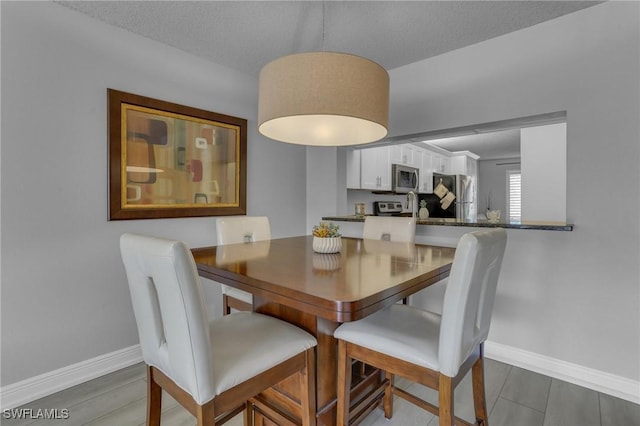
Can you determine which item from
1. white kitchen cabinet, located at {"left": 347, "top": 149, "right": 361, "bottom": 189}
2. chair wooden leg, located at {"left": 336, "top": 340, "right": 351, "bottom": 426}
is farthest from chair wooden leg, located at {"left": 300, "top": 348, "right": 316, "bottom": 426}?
white kitchen cabinet, located at {"left": 347, "top": 149, "right": 361, "bottom": 189}

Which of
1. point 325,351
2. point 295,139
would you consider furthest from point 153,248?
point 295,139

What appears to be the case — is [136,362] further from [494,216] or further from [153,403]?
[494,216]

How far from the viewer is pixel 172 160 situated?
2465 millimetres

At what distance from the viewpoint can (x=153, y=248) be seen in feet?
3.16

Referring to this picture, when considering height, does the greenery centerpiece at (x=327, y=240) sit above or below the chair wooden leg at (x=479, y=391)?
above

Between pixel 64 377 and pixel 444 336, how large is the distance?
7.39ft

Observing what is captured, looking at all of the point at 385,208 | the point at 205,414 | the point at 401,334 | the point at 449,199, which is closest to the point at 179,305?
the point at 205,414

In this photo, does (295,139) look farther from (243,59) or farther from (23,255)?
(23,255)

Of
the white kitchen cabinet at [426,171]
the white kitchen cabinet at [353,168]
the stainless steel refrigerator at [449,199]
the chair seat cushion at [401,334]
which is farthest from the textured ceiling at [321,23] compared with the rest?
the stainless steel refrigerator at [449,199]

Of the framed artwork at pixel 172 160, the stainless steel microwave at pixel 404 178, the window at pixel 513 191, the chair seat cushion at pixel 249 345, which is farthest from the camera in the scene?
the window at pixel 513 191

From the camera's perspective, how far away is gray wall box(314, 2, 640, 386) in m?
1.85

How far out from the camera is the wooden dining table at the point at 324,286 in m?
1.03

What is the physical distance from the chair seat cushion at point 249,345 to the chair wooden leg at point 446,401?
0.50m

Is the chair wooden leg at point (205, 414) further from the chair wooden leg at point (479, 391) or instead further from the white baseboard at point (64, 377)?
the white baseboard at point (64, 377)
